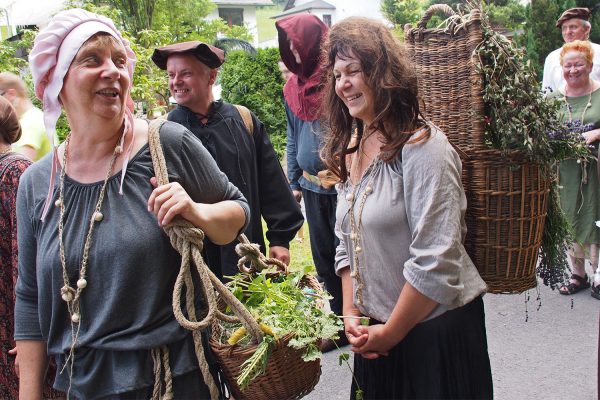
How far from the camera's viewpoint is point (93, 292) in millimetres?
1754

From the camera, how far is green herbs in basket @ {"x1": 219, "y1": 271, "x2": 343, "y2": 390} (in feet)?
5.50

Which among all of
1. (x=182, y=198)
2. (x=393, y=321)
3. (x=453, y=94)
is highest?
(x=453, y=94)

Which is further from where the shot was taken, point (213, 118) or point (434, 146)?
point (213, 118)

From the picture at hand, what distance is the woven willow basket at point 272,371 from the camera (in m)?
1.71

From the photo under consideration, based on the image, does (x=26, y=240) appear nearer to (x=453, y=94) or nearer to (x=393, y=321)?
(x=393, y=321)

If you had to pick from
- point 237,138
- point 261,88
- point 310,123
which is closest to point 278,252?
point 237,138

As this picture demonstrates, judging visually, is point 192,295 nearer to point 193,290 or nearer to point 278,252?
point 193,290

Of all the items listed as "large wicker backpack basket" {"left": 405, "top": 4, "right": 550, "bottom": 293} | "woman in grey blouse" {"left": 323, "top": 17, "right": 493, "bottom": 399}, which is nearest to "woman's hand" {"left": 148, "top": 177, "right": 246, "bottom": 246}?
"woman in grey blouse" {"left": 323, "top": 17, "right": 493, "bottom": 399}

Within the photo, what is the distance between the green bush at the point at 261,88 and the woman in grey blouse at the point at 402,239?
1069cm

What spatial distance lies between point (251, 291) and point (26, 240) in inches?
30.1

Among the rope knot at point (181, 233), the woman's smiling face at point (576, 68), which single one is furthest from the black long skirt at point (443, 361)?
the woman's smiling face at point (576, 68)

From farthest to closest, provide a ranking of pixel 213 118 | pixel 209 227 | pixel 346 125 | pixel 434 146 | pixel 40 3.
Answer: pixel 40 3 → pixel 213 118 → pixel 346 125 → pixel 434 146 → pixel 209 227

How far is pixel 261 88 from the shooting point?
13.3 meters

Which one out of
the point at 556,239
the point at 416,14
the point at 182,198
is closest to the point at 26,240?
the point at 182,198
